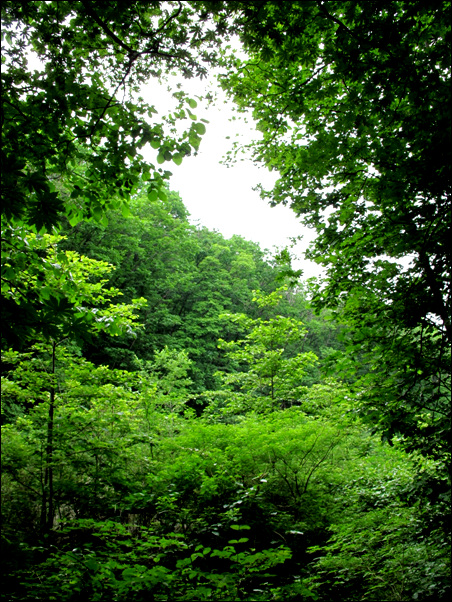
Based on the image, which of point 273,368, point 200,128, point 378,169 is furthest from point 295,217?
point 273,368

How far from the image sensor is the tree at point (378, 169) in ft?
7.51

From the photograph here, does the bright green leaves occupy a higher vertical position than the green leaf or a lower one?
lower

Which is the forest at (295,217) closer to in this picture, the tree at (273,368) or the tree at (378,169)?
the tree at (378,169)

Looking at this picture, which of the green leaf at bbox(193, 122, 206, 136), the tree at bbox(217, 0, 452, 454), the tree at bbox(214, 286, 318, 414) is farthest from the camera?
the tree at bbox(214, 286, 318, 414)

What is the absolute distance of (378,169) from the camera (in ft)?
8.57

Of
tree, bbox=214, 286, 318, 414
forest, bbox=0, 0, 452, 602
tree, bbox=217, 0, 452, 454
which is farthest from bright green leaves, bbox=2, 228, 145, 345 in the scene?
tree, bbox=214, 286, 318, 414

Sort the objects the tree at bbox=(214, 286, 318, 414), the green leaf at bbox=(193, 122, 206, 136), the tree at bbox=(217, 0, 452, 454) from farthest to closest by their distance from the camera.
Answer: the tree at bbox=(214, 286, 318, 414)
the green leaf at bbox=(193, 122, 206, 136)
the tree at bbox=(217, 0, 452, 454)

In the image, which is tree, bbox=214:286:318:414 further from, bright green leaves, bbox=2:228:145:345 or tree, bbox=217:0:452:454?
tree, bbox=217:0:452:454

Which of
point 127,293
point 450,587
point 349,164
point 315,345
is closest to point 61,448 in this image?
point 450,587

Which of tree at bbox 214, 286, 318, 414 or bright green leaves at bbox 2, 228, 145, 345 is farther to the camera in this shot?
tree at bbox 214, 286, 318, 414

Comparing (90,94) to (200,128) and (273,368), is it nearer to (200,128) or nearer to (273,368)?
(200,128)

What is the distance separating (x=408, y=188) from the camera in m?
2.45

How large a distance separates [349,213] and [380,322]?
0.94 meters

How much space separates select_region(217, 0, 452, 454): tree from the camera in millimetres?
2289
